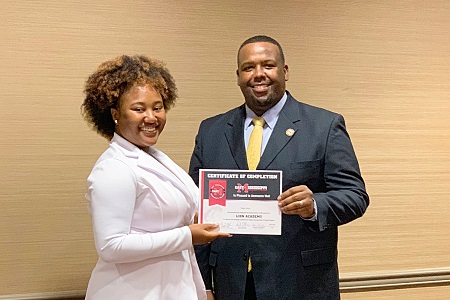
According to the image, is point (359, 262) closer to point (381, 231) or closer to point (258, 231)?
point (381, 231)

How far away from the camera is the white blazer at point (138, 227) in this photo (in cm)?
185

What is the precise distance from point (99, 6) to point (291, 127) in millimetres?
1101

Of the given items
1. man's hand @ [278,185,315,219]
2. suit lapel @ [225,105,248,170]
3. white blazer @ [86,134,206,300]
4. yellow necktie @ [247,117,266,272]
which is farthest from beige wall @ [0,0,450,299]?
man's hand @ [278,185,315,219]

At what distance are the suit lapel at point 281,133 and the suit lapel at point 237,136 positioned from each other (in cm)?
8

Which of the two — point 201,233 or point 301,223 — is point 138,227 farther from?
point 301,223

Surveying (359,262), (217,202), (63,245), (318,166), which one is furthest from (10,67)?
(359,262)

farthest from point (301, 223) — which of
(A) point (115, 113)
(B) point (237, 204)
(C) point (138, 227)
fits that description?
(A) point (115, 113)

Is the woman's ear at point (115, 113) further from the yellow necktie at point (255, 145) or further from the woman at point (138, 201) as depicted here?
the yellow necktie at point (255, 145)

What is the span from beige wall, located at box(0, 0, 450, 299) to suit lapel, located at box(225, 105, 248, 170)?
1.78 ft

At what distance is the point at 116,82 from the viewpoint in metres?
2.01

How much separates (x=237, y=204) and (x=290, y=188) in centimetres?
21

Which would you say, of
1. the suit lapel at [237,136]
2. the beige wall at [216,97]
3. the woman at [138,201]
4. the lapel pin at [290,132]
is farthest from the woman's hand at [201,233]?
the beige wall at [216,97]

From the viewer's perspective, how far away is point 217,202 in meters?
2.09

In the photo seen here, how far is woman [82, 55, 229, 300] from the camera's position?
6.09 feet
